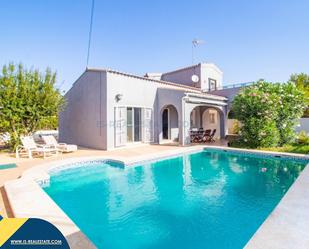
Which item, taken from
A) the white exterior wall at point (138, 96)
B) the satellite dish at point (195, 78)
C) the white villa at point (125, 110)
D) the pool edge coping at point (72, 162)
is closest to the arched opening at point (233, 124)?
the white villa at point (125, 110)

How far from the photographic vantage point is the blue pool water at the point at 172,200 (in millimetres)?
4207

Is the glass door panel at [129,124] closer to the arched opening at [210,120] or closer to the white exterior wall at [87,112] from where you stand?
the white exterior wall at [87,112]

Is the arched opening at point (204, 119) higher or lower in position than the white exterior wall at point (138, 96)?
lower

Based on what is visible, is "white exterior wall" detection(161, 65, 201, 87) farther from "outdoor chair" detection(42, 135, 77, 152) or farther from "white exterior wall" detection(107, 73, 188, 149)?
"outdoor chair" detection(42, 135, 77, 152)

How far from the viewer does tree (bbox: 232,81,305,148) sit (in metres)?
13.5

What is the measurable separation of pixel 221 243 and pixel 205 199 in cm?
216

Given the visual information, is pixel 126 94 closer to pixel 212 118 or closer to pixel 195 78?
pixel 195 78

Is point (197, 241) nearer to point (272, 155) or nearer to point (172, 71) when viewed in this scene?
point (272, 155)

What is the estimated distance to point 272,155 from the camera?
11.4 meters

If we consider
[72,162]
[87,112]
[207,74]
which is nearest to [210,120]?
[207,74]

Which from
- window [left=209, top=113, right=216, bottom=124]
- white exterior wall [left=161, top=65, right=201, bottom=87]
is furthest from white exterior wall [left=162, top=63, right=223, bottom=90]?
window [left=209, top=113, right=216, bottom=124]

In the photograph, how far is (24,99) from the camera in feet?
41.7

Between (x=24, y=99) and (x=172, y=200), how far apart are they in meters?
12.1

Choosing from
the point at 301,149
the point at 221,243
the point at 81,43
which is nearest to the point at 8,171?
the point at 221,243
